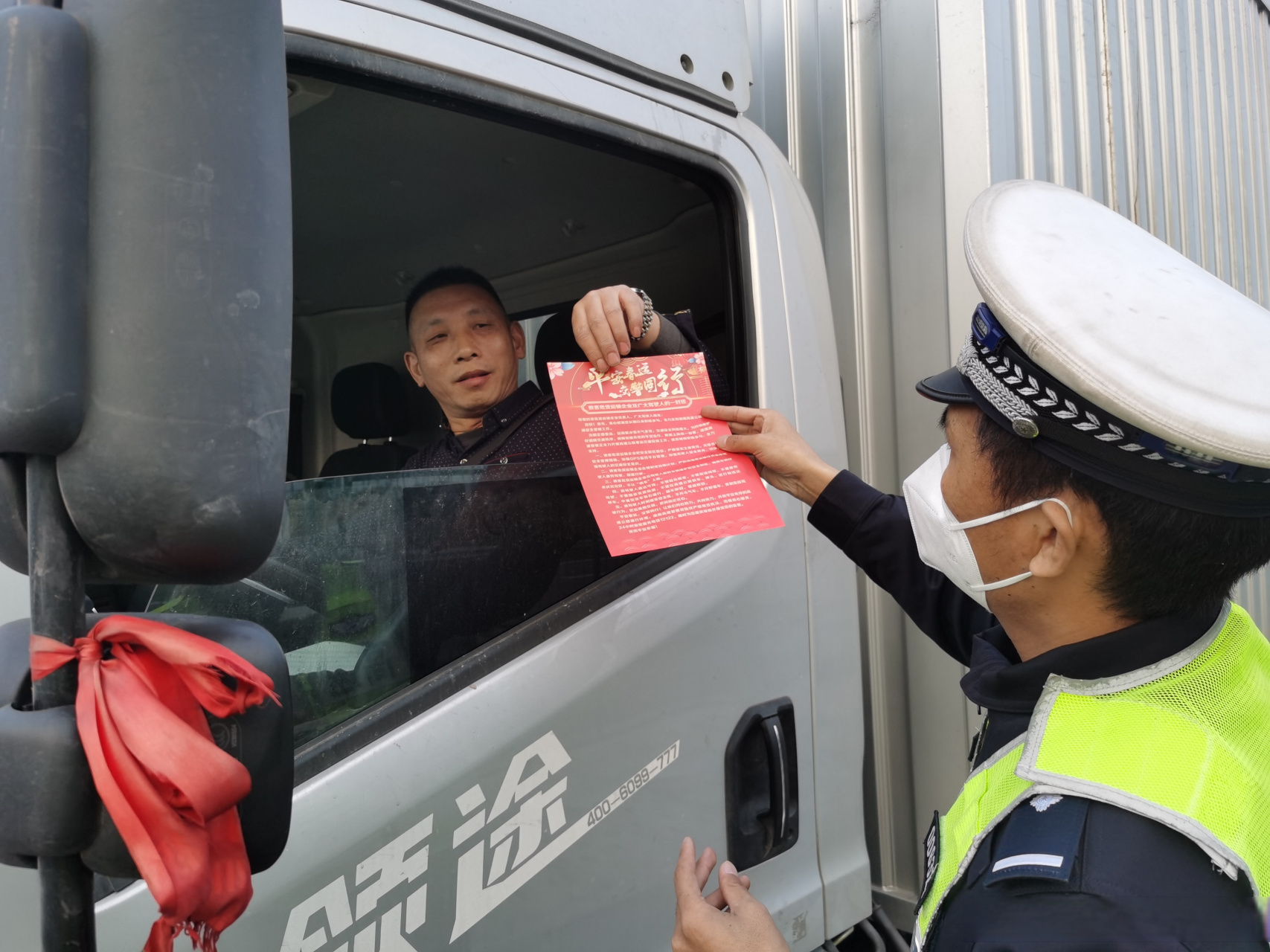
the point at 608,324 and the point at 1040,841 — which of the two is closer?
the point at 1040,841

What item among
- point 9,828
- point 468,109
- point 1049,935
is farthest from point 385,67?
point 1049,935

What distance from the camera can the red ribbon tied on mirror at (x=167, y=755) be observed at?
23.4 inches

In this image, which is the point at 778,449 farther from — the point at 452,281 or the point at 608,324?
the point at 452,281

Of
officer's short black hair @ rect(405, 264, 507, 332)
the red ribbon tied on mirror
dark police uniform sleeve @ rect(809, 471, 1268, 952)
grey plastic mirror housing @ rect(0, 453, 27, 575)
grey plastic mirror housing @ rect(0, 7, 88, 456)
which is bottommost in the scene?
dark police uniform sleeve @ rect(809, 471, 1268, 952)

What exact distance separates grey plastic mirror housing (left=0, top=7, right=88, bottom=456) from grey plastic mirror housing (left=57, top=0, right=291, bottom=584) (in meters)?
0.01

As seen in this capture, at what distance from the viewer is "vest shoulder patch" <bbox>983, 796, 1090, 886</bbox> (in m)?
0.76

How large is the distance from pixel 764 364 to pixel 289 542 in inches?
32.8

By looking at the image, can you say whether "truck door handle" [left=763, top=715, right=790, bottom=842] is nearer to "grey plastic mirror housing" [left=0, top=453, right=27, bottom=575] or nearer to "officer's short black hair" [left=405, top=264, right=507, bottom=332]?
"officer's short black hair" [left=405, top=264, right=507, bottom=332]

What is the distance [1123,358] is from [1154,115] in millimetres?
1851

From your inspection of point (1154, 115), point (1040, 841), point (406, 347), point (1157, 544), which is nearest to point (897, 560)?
point (1157, 544)

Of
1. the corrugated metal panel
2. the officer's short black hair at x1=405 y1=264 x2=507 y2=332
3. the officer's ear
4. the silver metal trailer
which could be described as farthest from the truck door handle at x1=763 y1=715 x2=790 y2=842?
the corrugated metal panel

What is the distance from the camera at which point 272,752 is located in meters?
0.71

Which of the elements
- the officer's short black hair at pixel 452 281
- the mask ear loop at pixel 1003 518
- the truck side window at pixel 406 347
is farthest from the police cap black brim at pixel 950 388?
the officer's short black hair at pixel 452 281

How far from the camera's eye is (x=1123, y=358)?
82 centimetres
